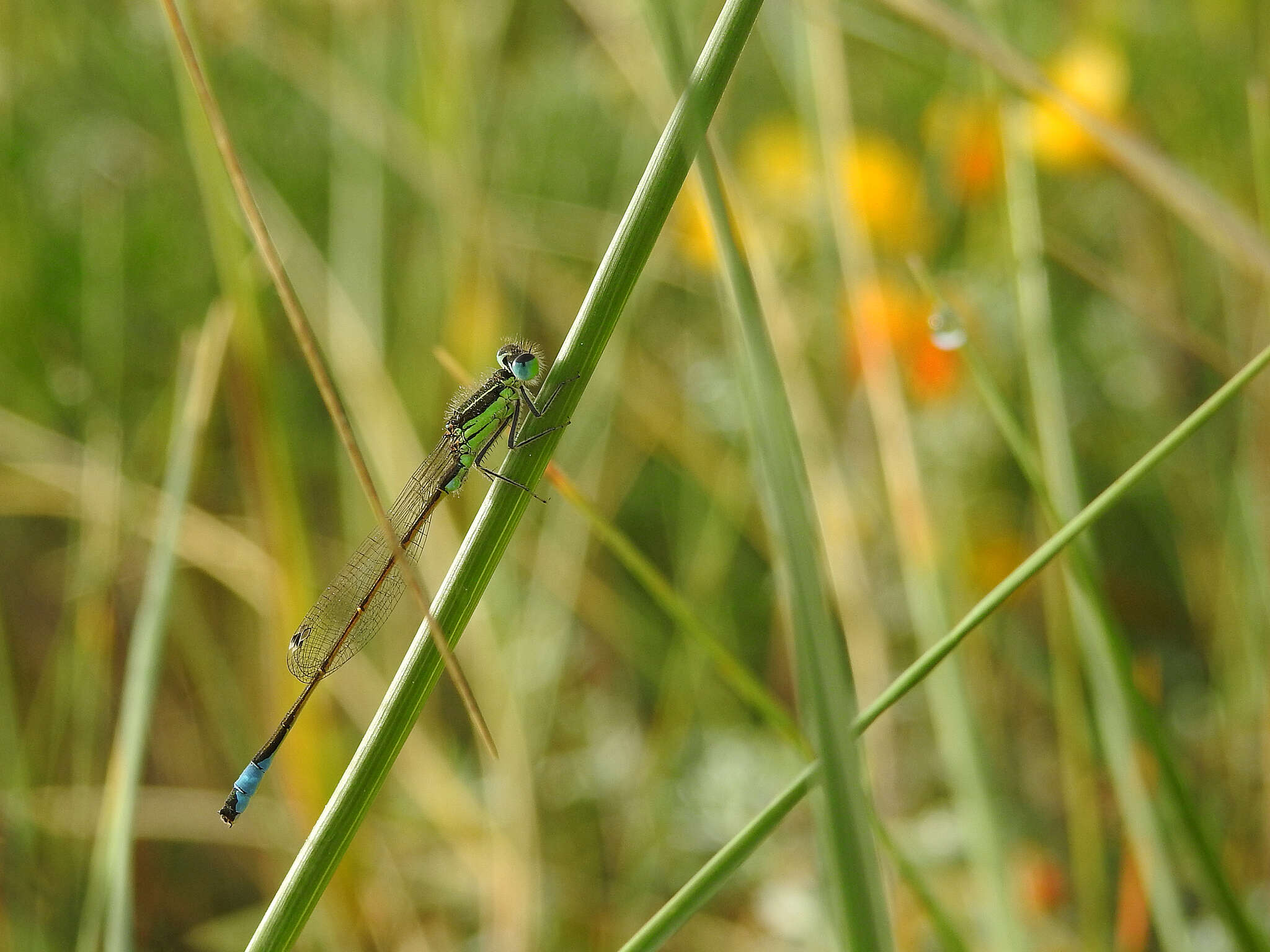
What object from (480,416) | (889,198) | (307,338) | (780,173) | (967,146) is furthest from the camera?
(780,173)

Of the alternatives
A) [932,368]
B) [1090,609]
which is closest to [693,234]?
[932,368]

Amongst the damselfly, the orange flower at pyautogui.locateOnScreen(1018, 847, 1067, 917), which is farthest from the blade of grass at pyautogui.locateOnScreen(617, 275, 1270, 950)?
the orange flower at pyautogui.locateOnScreen(1018, 847, 1067, 917)

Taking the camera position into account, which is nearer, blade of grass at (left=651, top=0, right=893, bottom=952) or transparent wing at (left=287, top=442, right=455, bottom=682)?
blade of grass at (left=651, top=0, right=893, bottom=952)

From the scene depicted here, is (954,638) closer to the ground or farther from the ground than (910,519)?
closer to the ground

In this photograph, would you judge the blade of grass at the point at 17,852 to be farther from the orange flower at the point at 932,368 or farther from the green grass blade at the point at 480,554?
the orange flower at the point at 932,368

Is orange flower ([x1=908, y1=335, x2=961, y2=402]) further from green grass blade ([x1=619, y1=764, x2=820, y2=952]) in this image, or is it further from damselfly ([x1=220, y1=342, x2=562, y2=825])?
green grass blade ([x1=619, y1=764, x2=820, y2=952])

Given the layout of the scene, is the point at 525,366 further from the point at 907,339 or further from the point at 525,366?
the point at 907,339

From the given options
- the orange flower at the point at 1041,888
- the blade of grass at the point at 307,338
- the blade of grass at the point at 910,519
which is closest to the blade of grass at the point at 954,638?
the blade of grass at the point at 307,338
